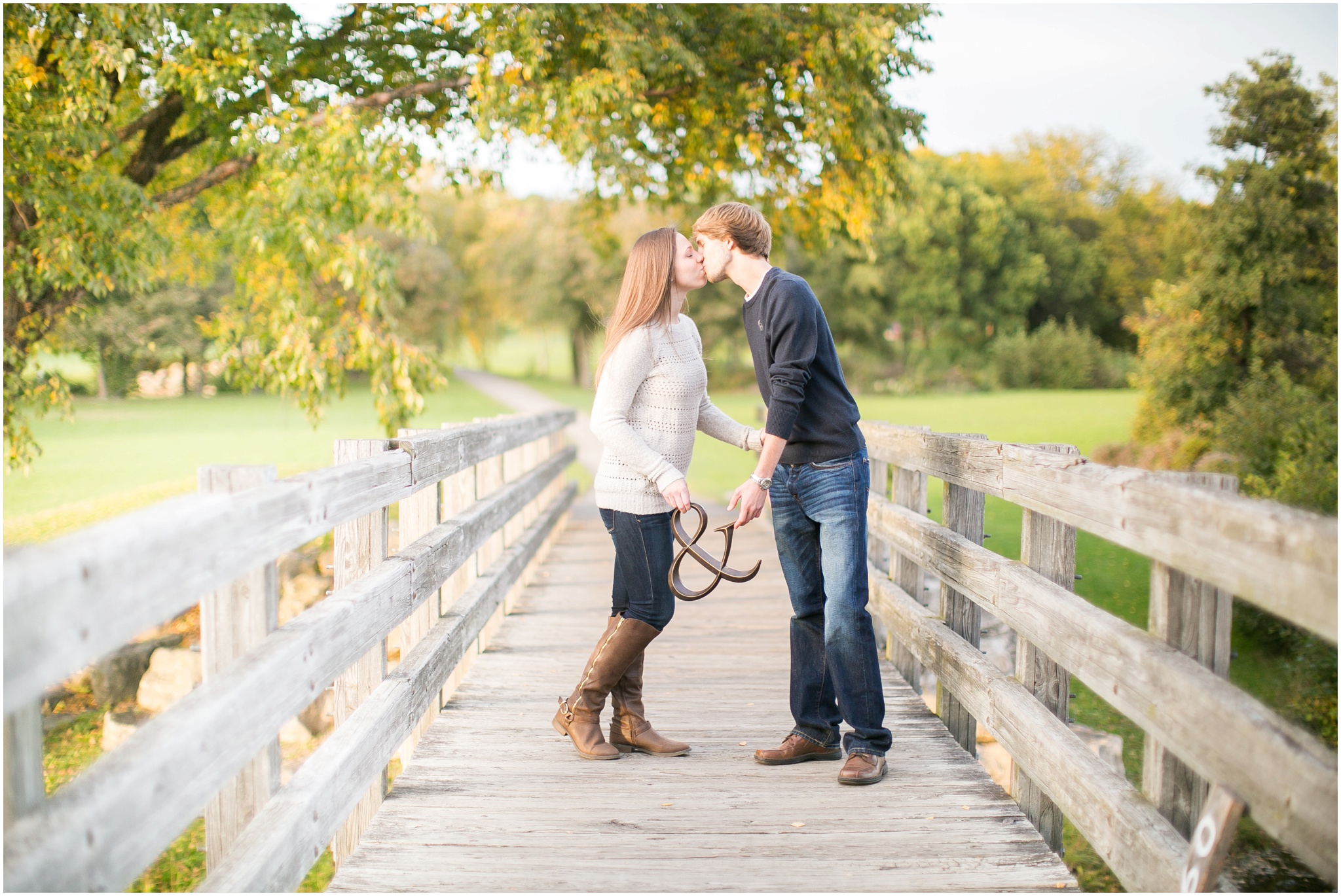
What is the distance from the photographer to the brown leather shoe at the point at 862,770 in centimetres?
330

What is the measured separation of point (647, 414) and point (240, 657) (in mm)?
1634

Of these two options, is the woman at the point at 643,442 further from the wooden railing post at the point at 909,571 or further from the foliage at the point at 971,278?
the foliage at the point at 971,278

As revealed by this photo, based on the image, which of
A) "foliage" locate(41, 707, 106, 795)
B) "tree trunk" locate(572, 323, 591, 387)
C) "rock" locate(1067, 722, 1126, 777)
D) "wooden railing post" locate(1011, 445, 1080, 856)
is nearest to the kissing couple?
"wooden railing post" locate(1011, 445, 1080, 856)

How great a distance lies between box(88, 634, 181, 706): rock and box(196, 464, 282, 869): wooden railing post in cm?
884

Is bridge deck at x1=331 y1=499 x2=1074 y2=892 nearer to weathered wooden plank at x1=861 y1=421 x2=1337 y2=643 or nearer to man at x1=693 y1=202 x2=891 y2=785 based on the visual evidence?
man at x1=693 y1=202 x2=891 y2=785

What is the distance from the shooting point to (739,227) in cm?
335

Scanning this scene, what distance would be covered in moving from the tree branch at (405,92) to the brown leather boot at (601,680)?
6.90 meters

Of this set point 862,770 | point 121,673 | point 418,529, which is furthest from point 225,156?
point 862,770

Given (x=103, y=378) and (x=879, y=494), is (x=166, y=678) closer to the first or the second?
(x=879, y=494)

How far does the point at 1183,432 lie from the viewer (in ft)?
57.3

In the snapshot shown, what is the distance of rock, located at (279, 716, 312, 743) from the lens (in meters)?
8.73

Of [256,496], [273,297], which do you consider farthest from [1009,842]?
[273,297]

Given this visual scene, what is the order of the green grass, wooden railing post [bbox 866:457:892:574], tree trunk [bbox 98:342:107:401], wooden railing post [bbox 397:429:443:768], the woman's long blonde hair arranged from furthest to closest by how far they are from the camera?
tree trunk [bbox 98:342:107:401]
the green grass
wooden railing post [bbox 866:457:892:574]
wooden railing post [bbox 397:429:443:768]
the woman's long blonde hair

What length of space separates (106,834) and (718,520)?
9311 mm
